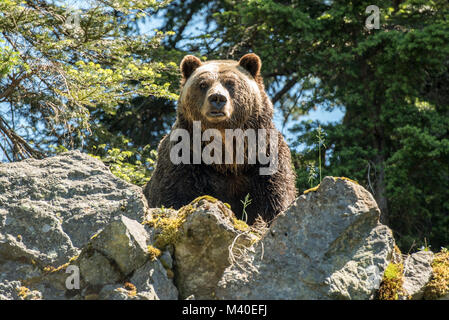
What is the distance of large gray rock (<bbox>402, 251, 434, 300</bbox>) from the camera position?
14.0ft

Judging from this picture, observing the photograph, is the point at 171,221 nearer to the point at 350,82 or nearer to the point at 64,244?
the point at 64,244

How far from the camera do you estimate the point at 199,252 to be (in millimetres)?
4262

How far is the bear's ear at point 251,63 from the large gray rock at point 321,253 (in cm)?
322

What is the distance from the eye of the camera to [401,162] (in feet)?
34.3

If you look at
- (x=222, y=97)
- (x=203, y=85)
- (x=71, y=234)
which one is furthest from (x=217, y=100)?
(x=71, y=234)

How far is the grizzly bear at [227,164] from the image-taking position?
645cm

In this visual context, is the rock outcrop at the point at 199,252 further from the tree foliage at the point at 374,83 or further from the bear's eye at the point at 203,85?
the tree foliage at the point at 374,83

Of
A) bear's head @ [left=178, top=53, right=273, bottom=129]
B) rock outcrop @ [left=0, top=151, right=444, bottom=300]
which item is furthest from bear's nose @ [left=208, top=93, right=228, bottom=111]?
rock outcrop @ [left=0, top=151, right=444, bottom=300]

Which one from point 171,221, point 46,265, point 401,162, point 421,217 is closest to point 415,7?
point 401,162

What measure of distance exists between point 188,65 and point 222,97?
1100mm

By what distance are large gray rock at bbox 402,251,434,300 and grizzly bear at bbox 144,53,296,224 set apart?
6.89 feet

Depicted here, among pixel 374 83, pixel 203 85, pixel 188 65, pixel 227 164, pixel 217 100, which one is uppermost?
pixel 374 83

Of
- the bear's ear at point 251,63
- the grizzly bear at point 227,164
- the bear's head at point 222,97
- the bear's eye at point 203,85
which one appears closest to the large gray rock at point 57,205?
the grizzly bear at point 227,164

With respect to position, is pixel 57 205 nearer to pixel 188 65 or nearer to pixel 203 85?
pixel 203 85
